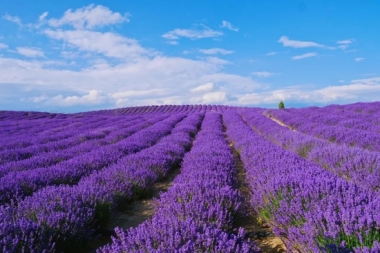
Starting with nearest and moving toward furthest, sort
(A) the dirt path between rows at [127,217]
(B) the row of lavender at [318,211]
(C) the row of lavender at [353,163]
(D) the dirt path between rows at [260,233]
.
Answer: (B) the row of lavender at [318,211]
(D) the dirt path between rows at [260,233]
(A) the dirt path between rows at [127,217]
(C) the row of lavender at [353,163]

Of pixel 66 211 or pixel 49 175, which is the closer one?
pixel 66 211

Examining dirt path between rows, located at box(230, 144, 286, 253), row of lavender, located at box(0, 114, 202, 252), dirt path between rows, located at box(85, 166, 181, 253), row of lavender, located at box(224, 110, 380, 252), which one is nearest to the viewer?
row of lavender, located at box(224, 110, 380, 252)

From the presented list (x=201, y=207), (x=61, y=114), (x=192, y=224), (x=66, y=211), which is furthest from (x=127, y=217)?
(x=61, y=114)

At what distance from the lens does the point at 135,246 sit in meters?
2.00

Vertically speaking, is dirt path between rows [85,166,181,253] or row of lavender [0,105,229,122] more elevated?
row of lavender [0,105,229,122]

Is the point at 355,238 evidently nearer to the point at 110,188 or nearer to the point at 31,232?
the point at 31,232

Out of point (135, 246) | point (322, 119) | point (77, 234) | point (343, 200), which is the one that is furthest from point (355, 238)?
point (322, 119)

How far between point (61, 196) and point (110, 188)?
664mm

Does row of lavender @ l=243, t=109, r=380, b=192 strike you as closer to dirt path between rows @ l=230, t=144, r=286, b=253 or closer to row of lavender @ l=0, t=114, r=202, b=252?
dirt path between rows @ l=230, t=144, r=286, b=253

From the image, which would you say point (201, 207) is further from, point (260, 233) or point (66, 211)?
point (66, 211)

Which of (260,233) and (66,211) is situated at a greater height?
(66,211)

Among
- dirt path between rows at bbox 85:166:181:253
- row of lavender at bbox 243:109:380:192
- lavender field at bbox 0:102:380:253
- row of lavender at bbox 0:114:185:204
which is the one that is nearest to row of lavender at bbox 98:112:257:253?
lavender field at bbox 0:102:380:253

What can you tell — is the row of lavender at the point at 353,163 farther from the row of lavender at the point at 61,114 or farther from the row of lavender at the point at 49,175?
the row of lavender at the point at 61,114

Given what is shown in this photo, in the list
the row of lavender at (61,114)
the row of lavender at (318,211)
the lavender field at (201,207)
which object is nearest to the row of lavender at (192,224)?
the lavender field at (201,207)
